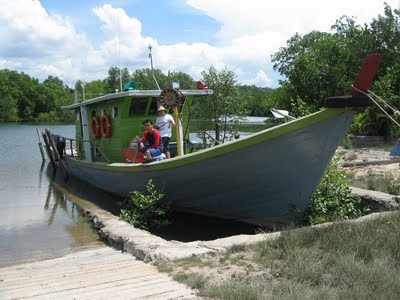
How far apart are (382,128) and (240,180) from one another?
1674 centimetres

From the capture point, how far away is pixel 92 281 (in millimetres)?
Result: 4977

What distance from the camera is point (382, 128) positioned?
23469mm

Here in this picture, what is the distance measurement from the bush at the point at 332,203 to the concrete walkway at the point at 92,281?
379cm

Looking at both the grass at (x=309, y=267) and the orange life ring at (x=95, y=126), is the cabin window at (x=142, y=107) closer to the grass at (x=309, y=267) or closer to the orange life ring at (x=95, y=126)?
the orange life ring at (x=95, y=126)

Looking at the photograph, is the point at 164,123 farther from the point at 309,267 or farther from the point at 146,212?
the point at 309,267

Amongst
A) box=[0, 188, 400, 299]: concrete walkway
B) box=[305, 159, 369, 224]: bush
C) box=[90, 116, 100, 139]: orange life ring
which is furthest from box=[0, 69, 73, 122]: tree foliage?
box=[0, 188, 400, 299]: concrete walkway

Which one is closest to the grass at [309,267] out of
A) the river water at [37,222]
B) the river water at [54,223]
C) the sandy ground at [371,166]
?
the river water at [54,223]

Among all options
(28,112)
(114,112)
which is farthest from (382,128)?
(28,112)

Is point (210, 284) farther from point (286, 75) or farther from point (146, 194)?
point (286, 75)

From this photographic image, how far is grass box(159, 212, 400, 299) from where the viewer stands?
423 cm

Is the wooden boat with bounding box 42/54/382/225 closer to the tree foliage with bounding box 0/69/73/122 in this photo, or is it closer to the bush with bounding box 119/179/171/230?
the bush with bounding box 119/179/171/230

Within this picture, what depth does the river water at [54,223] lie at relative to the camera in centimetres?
888

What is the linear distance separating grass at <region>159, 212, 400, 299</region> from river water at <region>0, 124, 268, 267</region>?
3464 mm

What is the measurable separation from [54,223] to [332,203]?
617 cm
